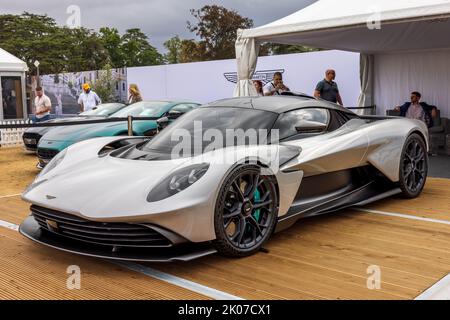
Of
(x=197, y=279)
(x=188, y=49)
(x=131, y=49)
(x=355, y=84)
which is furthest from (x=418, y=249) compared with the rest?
(x=131, y=49)

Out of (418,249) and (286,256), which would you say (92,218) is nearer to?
(286,256)

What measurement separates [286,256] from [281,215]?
0.33 m

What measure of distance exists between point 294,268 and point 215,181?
2.67 feet

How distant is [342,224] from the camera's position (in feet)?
15.2

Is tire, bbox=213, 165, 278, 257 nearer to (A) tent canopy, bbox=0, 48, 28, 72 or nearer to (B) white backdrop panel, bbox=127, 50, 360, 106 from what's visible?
(B) white backdrop panel, bbox=127, 50, 360, 106

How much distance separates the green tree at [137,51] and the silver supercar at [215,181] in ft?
170

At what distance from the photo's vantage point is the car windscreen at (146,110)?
9062 millimetres

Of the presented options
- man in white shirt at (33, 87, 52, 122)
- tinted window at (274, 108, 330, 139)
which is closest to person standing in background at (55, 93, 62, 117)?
man in white shirt at (33, 87, 52, 122)

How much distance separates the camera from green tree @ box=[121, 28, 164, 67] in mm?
55125

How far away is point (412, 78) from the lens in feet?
36.7

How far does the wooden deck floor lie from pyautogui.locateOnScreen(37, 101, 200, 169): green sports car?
3.14 meters

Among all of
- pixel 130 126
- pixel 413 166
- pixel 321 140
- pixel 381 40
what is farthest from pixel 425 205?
pixel 381 40

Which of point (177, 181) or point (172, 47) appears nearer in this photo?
point (177, 181)

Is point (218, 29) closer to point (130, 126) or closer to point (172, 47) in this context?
point (172, 47)
